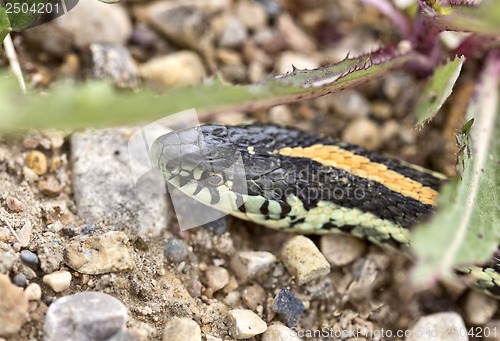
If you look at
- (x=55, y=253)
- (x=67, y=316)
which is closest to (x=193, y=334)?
(x=67, y=316)

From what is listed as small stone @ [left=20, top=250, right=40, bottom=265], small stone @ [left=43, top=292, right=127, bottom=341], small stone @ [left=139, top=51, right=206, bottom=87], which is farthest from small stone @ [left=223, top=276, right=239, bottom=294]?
small stone @ [left=139, top=51, right=206, bottom=87]

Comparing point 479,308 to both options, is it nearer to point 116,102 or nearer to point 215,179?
point 215,179

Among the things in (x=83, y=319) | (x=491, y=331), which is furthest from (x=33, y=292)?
(x=491, y=331)

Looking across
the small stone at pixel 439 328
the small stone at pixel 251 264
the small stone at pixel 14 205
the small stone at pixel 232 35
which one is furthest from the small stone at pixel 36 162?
the small stone at pixel 439 328

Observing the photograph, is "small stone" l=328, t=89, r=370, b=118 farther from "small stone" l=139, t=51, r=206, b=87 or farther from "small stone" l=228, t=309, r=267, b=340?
"small stone" l=228, t=309, r=267, b=340

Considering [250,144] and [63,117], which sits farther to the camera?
[250,144]

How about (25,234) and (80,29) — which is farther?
(80,29)

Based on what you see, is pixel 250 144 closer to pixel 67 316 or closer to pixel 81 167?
pixel 81 167
